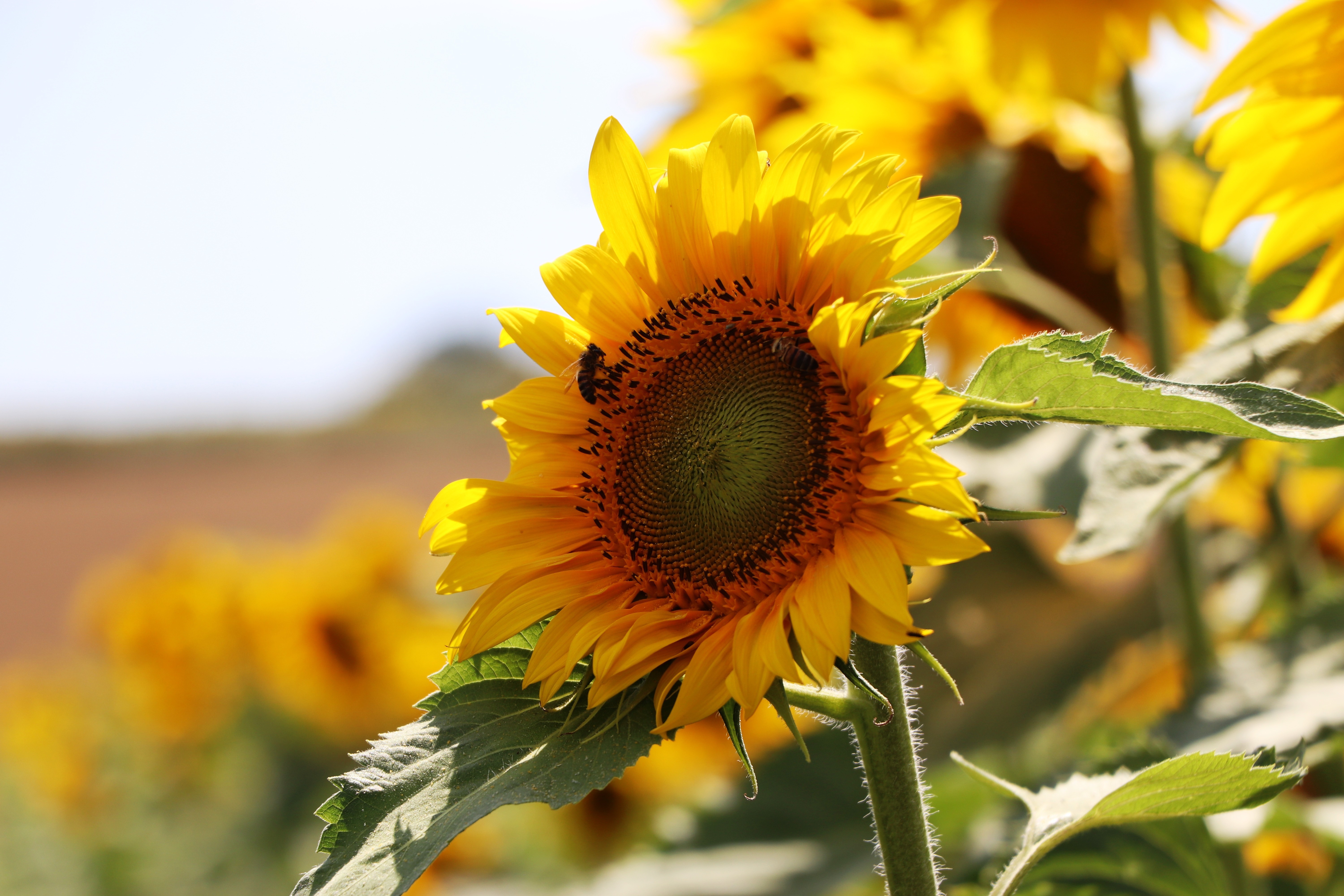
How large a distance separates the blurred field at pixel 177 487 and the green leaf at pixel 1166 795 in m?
4.19

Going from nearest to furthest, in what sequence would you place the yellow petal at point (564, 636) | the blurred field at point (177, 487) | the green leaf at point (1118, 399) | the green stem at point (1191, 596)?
the green leaf at point (1118, 399) < the yellow petal at point (564, 636) < the green stem at point (1191, 596) < the blurred field at point (177, 487)

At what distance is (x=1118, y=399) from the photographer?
529 millimetres

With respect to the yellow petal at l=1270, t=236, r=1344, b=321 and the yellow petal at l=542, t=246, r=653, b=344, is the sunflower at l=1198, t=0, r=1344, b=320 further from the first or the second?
the yellow petal at l=542, t=246, r=653, b=344

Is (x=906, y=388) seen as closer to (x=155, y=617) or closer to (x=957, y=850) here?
(x=957, y=850)

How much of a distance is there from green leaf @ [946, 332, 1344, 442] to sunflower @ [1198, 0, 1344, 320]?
297 mm

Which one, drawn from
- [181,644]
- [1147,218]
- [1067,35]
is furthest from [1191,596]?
[181,644]

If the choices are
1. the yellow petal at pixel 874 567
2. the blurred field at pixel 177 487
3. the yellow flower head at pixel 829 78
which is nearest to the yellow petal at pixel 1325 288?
the yellow petal at pixel 874 567

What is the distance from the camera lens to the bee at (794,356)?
0.66 meters

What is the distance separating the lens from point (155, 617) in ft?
10.5

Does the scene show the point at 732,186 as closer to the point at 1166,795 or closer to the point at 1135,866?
the point at 1166,795

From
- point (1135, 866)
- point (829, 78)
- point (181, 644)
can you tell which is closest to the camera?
point (1135, 866)

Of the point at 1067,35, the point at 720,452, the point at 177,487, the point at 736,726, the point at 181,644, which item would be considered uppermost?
the point at 1067,35

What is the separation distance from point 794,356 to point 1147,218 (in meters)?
0.70

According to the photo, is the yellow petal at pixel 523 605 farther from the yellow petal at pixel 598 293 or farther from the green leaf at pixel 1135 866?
the green leaf at pixel 1135 866
